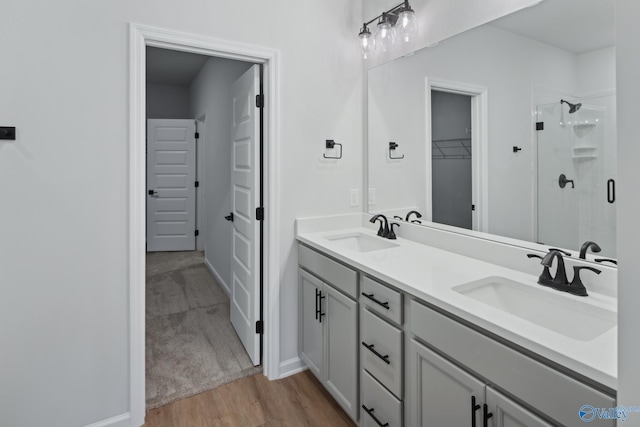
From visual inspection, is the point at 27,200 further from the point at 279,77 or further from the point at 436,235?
the point at 436,235

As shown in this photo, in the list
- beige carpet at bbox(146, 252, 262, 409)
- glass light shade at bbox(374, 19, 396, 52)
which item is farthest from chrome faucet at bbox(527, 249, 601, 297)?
beige carpet at bbox(146, 252, 262, 409)

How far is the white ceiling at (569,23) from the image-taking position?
4.24ft

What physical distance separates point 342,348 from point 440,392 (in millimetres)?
680

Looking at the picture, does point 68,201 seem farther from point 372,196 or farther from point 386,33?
point 386,33

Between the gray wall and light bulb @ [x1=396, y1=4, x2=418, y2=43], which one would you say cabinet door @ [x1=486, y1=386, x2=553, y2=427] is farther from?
light bulb @ [x1=396, y1=4, x2=418, y2=43]

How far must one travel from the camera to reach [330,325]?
197 centimetres

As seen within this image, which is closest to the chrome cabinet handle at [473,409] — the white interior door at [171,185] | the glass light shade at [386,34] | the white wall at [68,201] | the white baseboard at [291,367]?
the white baseboard at [291,367]

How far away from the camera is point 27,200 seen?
1.64 m

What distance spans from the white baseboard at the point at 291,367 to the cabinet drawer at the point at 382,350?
844 mm

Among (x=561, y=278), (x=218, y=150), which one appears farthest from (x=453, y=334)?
(x=218, y=150)

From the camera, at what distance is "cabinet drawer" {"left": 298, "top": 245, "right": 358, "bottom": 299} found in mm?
1759

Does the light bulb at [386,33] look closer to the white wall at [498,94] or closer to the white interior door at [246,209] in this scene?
the white wall at [498,94]

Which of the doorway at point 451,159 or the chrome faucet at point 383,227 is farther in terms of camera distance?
the chrome faucet at point 383,227

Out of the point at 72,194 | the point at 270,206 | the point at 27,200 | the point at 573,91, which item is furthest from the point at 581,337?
the point at 27,200
